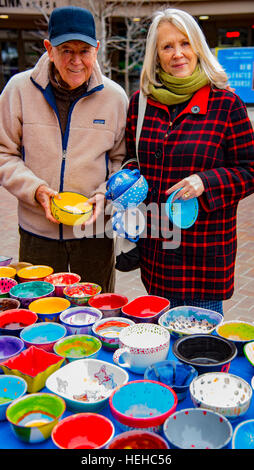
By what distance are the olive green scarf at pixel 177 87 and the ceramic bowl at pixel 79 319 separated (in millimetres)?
1021

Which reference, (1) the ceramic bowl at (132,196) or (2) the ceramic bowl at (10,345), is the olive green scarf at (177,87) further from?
(2) the ceramic bowl at (10,345)

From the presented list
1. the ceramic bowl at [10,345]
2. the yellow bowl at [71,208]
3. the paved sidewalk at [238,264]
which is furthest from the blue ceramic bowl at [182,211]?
the paved sidewalk at [238,264]

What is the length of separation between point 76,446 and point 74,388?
0.24m

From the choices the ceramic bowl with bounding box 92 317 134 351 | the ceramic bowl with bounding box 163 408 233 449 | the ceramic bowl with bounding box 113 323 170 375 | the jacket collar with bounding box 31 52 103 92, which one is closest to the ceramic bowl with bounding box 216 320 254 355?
the ceramic bowl with bounding box 113 323 170 375

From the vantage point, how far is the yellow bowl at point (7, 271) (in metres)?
2.20

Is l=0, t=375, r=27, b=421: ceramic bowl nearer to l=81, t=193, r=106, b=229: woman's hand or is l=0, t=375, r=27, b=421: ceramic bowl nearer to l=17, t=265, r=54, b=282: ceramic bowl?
l=17, t=265, r=54, b=282: ceramic bowl

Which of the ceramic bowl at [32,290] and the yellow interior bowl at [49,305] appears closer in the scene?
the yellow interior bowl at [49,305]

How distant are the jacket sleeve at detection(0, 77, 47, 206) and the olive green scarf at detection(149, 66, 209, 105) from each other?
73cm

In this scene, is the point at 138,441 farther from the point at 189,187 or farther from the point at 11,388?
the point at 189,187

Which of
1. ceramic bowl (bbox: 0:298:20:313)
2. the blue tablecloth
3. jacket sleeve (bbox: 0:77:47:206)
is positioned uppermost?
jacket sleeve (bbox: 0:77:47:206)

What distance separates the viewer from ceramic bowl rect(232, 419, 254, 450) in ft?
3.74

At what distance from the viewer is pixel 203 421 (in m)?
1.20
